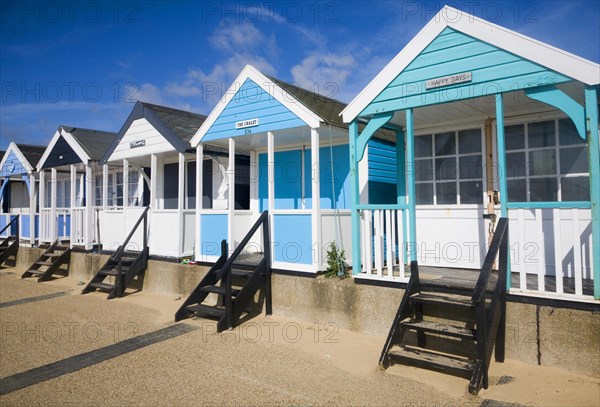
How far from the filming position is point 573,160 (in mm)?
6039

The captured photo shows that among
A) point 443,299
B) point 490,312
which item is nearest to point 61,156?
point 443,299

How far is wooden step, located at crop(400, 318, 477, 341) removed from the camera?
446 centimetres

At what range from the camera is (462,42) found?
5.36m

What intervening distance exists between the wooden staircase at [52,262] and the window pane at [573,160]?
475 inches

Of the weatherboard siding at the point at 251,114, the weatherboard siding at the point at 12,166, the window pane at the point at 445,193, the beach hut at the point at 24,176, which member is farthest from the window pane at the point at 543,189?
the weatherboard siding at the point at 12,166

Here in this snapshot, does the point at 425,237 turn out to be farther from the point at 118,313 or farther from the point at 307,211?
the point at 118,313

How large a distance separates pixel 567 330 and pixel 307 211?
152 inches

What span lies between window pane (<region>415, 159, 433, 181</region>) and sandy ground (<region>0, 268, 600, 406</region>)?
3052mm

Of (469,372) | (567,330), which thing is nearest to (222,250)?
(469,372)

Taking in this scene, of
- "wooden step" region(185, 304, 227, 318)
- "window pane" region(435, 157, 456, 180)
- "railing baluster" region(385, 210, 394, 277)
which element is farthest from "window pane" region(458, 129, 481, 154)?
"wooden step" region(185, 304, 227, 318)

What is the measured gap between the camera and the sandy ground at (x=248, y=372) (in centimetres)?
412

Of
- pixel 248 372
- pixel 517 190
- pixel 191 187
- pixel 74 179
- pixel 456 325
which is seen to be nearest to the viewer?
pixel 248 372

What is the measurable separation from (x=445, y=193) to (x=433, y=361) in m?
3.48

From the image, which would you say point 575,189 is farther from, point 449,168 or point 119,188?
point 119,188
